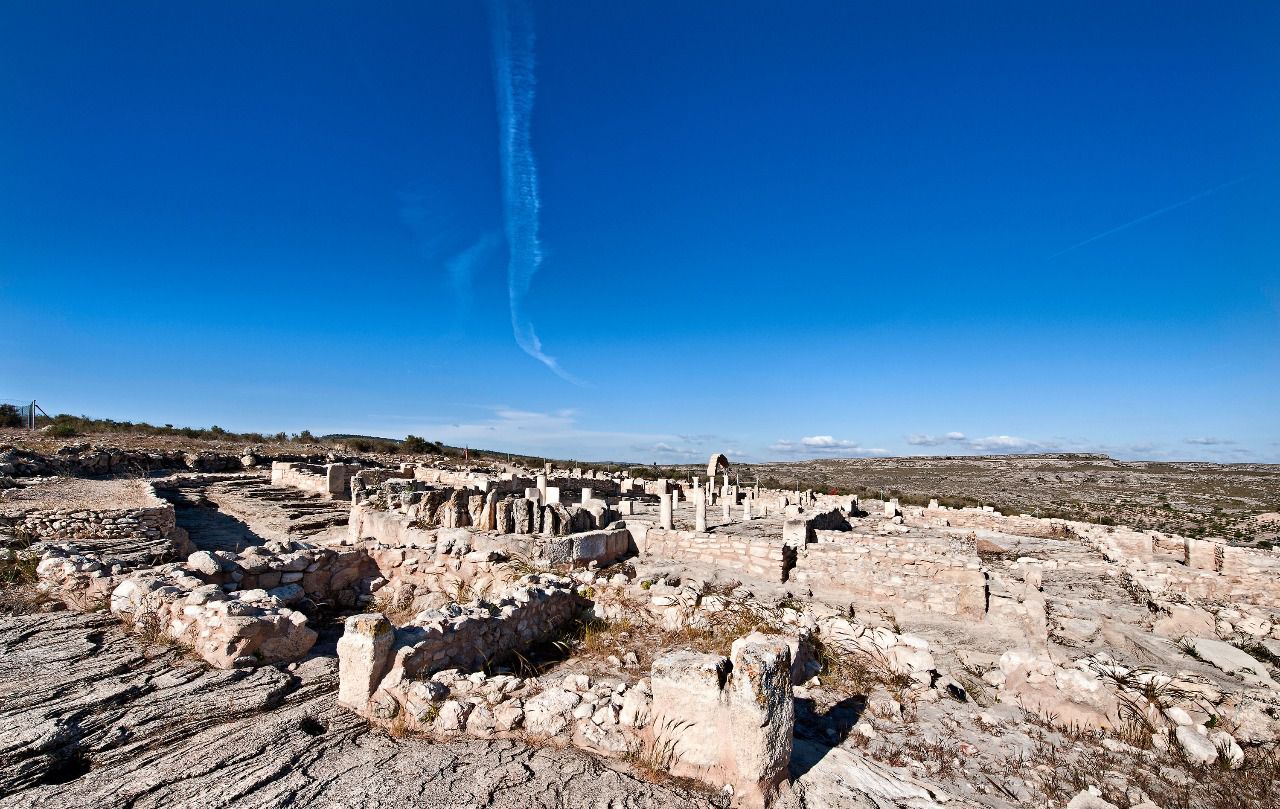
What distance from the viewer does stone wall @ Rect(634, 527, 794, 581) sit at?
36.4ft

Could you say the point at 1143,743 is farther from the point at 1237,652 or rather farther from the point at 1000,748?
the point at 1237,652

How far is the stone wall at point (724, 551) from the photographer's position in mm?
11102

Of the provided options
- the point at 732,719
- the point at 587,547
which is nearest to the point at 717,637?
the point at 732,719

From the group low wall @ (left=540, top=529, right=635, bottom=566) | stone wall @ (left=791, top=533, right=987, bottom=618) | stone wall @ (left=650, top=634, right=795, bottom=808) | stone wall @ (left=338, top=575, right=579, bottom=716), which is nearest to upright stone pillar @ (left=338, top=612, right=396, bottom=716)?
stone wall @ (left=338, top=575, right=579, bottom=716)

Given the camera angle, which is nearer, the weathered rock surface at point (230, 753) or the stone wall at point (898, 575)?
the weathered rock surface at point (230, 753)

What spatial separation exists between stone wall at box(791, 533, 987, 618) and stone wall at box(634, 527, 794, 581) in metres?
0.50

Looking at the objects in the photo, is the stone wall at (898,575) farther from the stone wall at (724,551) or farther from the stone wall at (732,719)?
the stone wall at (732,719)

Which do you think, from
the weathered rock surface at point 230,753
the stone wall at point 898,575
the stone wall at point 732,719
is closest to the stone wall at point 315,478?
the weathered rock surface at point 230,753

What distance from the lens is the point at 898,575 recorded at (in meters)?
10.5

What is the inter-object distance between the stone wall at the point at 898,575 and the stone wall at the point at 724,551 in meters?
0.50

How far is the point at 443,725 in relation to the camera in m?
4.47

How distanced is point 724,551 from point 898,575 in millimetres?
3314

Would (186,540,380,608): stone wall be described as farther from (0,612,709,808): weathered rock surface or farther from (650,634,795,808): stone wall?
(650,634,795,808): stone wall

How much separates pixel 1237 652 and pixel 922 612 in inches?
153
